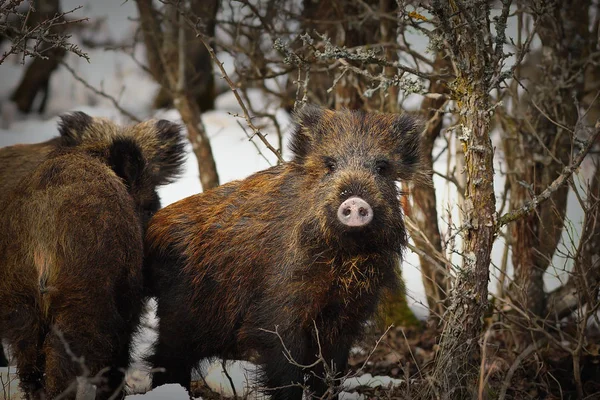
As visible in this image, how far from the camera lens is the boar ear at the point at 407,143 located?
16.1 ft

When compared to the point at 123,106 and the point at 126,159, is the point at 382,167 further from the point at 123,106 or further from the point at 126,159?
the point at 123,106

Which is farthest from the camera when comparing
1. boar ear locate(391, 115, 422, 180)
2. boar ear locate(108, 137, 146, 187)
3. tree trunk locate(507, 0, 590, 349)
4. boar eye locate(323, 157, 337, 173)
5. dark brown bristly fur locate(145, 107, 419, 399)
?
tree trunk locate(507, 0, 590, 349)

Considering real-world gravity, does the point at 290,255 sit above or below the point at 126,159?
below

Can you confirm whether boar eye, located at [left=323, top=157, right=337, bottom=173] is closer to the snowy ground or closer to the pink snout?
the pink snout

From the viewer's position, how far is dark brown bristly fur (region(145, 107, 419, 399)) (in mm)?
4621

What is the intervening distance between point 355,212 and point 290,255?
0.65 meters

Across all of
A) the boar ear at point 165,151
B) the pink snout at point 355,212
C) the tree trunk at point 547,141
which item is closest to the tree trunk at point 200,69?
the boar ear at point 165,151

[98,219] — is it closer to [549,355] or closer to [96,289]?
[96,289]

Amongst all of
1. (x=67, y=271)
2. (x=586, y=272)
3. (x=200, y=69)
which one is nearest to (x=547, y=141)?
(x=586, y=272)

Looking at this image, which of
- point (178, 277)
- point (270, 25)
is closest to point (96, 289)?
point (178, 277)

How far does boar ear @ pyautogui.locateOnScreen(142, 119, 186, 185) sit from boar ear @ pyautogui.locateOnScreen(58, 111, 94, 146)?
421 mm

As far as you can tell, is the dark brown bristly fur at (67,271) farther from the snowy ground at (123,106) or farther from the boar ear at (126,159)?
the snowy ground at (123,106)

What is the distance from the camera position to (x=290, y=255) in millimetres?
4727

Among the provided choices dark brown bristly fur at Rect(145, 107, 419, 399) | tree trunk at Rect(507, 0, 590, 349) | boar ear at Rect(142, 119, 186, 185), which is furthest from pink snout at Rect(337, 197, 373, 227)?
tree trunk at Rect(507, 0, 590, 349)
